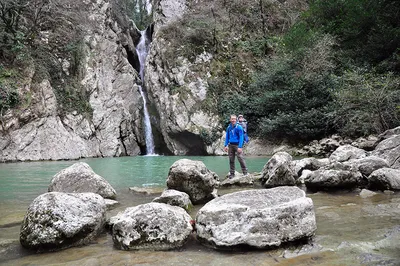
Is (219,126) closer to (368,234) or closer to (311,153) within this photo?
(311,153)

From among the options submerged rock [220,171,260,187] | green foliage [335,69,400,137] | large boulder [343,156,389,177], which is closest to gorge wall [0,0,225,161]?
→ green foliage [335,69,400,137]

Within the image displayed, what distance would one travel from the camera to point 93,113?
21.8 meters

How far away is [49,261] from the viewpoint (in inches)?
117

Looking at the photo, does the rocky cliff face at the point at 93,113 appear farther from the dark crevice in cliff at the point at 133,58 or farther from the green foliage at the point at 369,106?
the green foliage at the point at 369,106

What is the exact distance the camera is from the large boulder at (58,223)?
3.29 metres

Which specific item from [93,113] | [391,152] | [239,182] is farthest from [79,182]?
[93,113]

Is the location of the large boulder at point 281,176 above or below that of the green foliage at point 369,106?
below

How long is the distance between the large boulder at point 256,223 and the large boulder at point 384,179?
3286 millimetres

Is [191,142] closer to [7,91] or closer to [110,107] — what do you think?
[110,107]

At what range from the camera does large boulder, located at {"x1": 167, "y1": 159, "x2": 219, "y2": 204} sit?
550cm

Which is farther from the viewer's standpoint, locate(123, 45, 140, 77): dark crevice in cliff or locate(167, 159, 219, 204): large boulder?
locate(123, 45, 140, 77): dark crevice in cliff

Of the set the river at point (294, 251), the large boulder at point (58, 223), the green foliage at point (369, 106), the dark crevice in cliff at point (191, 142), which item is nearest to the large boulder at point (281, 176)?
the river at point (294, 251)

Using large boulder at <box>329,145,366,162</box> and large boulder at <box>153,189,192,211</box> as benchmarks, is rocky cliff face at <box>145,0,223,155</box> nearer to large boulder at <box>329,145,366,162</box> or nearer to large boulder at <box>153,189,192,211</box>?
large boulder at <box>329,145,366,162</box>

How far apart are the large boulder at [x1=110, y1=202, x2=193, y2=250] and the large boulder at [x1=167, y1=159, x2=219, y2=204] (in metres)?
1.94
